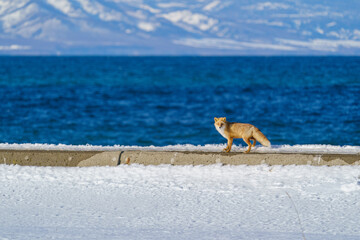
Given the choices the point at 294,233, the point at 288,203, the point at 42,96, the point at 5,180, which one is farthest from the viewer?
the point at 42,96

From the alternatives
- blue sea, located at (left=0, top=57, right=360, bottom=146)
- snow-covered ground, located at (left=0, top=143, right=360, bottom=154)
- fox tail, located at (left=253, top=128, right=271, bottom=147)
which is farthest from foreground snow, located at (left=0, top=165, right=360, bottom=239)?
blue sea, located at (left=0, top=57, right=360, bottom=146)

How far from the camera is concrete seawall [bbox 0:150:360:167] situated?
23.9 feet

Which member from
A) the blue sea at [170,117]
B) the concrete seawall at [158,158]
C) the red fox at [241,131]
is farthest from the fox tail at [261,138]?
the blue sea at [170,117]

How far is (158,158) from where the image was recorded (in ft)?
24.4

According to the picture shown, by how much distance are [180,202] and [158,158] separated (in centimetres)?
156

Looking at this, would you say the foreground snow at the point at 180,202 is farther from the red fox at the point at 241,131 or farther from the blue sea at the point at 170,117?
the blue sea at the point at 170,117

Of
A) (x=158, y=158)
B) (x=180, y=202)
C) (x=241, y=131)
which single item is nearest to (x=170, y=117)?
(x=158, y=158)

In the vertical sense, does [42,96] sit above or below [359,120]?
below

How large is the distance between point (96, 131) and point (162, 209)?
16.1 meters

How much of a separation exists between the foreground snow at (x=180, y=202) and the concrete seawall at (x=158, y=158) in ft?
0.42

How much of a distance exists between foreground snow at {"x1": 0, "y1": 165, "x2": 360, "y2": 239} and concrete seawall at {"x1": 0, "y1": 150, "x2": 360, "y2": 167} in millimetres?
129

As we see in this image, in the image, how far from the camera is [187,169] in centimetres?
725

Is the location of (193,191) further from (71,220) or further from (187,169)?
(71,220)

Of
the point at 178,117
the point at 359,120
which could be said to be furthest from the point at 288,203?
the point at 178,117
